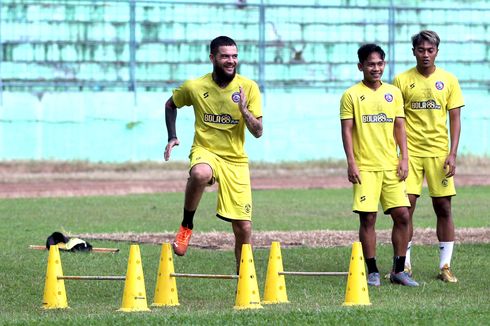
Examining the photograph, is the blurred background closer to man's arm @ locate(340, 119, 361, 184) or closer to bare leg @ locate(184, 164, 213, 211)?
man's arm @ locate(340, 119, 361, 184)

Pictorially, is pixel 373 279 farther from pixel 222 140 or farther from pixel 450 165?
pixel 222 140

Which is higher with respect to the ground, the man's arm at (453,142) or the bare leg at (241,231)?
the man's arm at (453,142)

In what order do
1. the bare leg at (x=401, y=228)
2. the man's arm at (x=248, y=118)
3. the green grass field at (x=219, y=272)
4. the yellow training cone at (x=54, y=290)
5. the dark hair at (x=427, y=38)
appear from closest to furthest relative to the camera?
the green grass field at (x=219, y=272) < the yellow training cone at (x=54, y=290) < the man's arm at (x=248, y=118) < the bare leg at (x=401, y=228) < the dark hair at (x=427, y=38)

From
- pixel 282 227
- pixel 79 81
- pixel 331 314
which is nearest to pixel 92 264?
pixel 331 314

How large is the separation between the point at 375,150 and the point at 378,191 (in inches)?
16.0

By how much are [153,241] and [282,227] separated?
10.8 ft

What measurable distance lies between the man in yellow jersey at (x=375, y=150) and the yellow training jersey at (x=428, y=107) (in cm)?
51

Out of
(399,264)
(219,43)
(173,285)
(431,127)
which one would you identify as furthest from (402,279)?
(219,43)

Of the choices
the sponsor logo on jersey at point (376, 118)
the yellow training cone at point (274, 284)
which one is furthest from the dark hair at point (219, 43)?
the yellow training cone at point (274, 284)

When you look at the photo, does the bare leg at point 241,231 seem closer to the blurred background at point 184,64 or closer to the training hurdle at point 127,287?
the training hurdle at point 127,287

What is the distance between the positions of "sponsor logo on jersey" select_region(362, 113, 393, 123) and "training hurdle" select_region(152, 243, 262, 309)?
99.7 inches

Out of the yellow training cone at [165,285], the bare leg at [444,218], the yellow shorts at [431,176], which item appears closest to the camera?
the yellow training cone at [165,285]

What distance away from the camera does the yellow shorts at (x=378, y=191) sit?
12.4m

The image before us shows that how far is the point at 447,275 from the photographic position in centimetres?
1264
